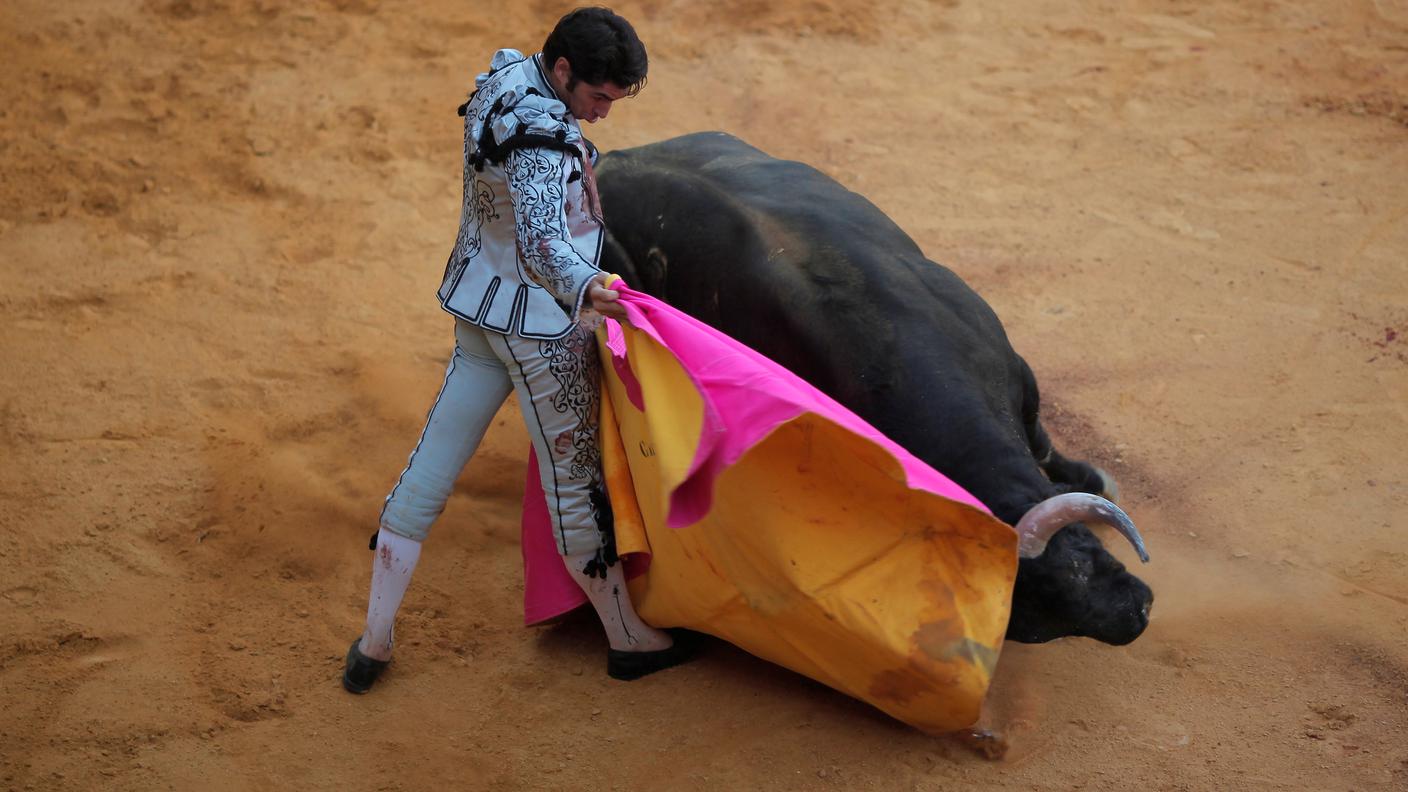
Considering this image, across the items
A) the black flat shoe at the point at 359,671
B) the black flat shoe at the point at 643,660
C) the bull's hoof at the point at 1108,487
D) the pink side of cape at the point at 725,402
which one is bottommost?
the black flat shoe at the point at 359,671

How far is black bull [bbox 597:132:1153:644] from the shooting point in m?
3.39

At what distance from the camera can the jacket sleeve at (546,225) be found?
2877mm

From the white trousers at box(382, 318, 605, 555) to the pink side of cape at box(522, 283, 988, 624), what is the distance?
0.52 feet

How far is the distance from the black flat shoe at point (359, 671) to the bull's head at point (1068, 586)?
5.69 feet

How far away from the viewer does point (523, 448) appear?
481 cm

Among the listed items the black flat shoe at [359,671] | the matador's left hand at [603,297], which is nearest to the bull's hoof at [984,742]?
the matador's left hand at [603,297]

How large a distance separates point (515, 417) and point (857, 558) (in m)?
2.31

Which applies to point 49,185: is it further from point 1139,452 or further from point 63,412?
point 1139,452

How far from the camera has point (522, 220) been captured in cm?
290

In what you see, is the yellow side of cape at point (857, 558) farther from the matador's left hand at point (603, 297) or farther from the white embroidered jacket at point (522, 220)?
the white embroidered jacket at point (522, 220)

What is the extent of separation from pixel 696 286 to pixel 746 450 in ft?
5.10

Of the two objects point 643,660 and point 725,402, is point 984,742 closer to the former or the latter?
point 643,660

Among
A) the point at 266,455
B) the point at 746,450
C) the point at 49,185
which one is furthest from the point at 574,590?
the point at 49,185

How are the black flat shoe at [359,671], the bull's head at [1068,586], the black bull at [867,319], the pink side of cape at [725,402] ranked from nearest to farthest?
the pink side of cape at [725,402] → the bull's head at [1068,586] → the black bull at [867,319] → the black flat shoe at [359,671]
